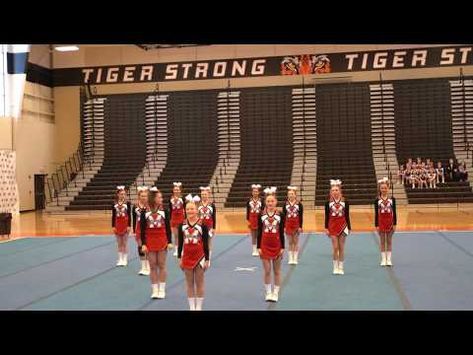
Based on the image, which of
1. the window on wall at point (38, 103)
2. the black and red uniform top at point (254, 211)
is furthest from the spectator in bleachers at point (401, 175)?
the window on wall at point (38, 103)

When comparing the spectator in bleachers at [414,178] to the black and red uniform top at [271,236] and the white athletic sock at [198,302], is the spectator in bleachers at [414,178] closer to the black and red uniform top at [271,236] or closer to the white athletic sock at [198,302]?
the black and red uniform top at [271,236]

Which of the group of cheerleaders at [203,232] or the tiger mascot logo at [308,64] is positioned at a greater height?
the tiger mascot logo at [308,64]

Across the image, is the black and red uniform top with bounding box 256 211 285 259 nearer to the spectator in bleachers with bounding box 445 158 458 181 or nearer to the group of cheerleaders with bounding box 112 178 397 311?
the group of cheerleaders with bounding box 112 178 397 311

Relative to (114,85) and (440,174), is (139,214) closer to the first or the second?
(440,174)

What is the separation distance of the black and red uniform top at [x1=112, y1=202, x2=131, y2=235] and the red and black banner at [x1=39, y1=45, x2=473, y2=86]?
2066cm

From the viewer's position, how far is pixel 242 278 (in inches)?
391

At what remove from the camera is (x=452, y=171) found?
25500 mm

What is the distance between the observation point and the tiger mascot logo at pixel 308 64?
2984cm

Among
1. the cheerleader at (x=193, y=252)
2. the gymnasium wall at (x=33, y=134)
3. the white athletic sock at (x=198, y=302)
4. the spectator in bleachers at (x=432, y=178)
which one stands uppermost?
the gymnasium wall at (x=33, y=134)

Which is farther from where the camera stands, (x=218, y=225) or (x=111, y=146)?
(x=111, y=146)
